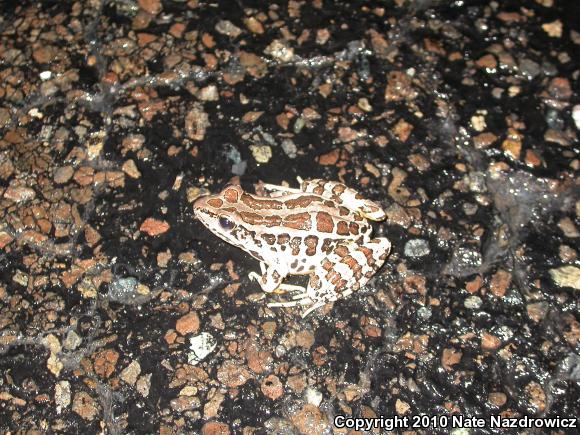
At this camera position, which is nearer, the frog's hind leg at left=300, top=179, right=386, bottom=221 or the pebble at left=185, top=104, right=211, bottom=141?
the frog's hind leg at left=300, top=179, right=386, bottom=221

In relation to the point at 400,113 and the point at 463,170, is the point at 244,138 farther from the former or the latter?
the point at 463,170

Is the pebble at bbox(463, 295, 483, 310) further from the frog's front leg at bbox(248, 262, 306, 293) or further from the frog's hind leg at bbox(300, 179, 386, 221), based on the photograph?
the frog's front leg at bbox(248, 262, 306, 293)

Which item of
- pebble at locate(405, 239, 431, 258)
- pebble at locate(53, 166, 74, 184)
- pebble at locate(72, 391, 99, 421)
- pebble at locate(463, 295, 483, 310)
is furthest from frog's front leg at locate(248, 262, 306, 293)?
pebble at locate(53, 166, 74, 184)

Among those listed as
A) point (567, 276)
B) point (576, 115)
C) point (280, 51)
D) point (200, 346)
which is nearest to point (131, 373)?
point (200, 346)

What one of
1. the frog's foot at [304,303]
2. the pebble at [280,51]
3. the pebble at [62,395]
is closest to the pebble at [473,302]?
the frog's foot at [304,303]

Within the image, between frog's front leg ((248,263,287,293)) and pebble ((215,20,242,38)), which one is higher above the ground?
pebble ((215,20,242,38))

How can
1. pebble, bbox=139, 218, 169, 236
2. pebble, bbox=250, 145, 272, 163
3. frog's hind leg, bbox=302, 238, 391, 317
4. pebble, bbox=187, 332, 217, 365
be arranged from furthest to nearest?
pebble, bbox=250, 145, 272, 163, pebble, bbox=139, 218, 169, 236, frog's hind leg, bbox=302, 238, 391, 317, pebble, bbox=187, 332, 217, 365

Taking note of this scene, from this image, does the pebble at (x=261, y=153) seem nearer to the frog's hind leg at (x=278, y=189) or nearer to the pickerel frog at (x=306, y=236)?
the frog's hind leg at (x=278, y=189)
